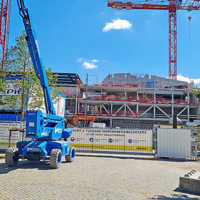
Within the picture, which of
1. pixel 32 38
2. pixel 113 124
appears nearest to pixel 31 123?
pixel 32 38

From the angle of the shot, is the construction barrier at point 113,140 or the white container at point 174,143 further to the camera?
the construction barrier at point 113,140

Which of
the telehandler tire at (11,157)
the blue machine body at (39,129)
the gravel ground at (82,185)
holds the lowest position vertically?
the gravel ground at (82,185)

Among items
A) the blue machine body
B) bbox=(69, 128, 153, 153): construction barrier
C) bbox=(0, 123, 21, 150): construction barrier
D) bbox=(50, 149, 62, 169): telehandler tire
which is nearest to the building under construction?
bbox=(69, 128, 153, 153): construction barrier

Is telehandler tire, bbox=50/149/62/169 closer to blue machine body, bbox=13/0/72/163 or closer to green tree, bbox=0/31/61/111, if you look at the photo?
blue machine body, bbox=13/0/72/163

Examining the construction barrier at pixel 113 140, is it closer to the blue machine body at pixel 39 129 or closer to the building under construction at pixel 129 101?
the blue machine body at pixel 39 129

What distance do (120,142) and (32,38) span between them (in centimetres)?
973

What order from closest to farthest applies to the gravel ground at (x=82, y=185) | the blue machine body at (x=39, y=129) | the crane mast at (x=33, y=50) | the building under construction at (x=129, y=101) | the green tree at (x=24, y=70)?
the gravel ground at (x=82, y=185) < the blue machine body at (x=39, y=129) < the crane mast at (x=33, y=50) < the green tree at (x=24, y=70) < the building under construction at (x=129, y=101)

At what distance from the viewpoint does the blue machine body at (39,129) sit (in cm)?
881

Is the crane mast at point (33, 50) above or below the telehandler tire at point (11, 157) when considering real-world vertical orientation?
above

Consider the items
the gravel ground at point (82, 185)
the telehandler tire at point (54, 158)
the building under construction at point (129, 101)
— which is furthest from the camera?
the building under construction at point (129, 101)

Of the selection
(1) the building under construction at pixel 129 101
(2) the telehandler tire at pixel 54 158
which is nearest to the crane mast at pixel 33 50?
(2) the telehandler tire at pixel 54 158

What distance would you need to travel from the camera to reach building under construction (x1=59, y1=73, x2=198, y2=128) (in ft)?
141

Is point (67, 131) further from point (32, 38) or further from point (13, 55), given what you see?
point (13, 55)

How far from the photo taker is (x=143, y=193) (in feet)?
20.9
